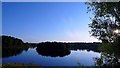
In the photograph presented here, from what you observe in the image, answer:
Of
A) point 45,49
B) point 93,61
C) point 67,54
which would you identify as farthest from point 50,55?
point 93,61

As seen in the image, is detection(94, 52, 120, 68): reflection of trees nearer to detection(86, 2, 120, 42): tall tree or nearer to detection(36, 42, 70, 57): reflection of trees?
detection(86, 2, 120, 42): tall tree

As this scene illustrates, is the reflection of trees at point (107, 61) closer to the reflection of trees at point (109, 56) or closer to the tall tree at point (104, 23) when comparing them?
the reflection of trees at point (109, 56)

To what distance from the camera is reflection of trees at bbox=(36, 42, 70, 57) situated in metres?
8.94

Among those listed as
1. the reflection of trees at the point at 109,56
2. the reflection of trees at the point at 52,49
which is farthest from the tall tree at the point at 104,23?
the reflection of trees at the point at 52,49

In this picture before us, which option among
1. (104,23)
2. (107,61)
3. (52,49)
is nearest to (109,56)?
(107,61)

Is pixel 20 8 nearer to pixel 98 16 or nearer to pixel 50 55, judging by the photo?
pixel 50 55

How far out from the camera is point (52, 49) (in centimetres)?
904

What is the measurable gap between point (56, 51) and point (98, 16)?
3.59 metres

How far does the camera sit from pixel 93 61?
19.9 ft

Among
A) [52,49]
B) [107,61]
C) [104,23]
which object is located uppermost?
[104,23]

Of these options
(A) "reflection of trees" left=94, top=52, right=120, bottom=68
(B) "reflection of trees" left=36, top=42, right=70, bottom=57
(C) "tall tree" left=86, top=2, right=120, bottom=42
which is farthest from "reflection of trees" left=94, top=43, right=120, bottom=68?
(B) "reflection of trees" left=36, top=42, right=70, bottom=57

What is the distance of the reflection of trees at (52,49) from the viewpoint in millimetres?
8943

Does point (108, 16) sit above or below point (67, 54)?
above

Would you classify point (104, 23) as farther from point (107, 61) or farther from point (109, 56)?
point (107, 61)
